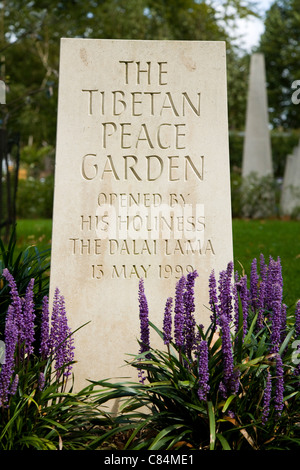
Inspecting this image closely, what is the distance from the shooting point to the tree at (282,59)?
38.5 meters

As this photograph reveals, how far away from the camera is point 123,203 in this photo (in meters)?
3.78

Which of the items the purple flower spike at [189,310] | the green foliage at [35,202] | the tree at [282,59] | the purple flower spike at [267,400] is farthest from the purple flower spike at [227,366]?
the tree at [282,59]

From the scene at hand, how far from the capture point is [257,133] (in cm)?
1812

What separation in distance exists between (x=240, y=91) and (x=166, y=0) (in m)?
5.69

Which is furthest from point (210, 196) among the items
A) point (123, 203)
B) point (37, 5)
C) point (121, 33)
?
point (37, 5)

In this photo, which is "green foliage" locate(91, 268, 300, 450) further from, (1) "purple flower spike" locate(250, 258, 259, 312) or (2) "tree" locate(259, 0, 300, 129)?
(2) "tree" locate(259, 0, 300, 129)

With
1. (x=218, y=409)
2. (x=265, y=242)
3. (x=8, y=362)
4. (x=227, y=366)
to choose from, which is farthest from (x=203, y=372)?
(x=265, y=242)

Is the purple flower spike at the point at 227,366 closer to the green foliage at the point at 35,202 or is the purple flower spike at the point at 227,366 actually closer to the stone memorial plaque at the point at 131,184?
the stone memorial plaque at the point at 131,184

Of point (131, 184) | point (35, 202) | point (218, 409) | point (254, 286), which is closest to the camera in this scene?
point (218, 409)

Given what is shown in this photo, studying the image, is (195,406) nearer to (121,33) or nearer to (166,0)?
(121,33)

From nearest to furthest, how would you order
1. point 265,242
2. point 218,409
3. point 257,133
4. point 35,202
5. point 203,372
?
point 203,372, point 218,409, point 265,242, point 35,202, point 257,133

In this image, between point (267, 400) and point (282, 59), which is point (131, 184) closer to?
point (267, 400)

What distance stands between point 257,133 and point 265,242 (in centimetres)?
880

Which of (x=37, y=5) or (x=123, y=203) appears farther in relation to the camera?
(x=37, y=5)
